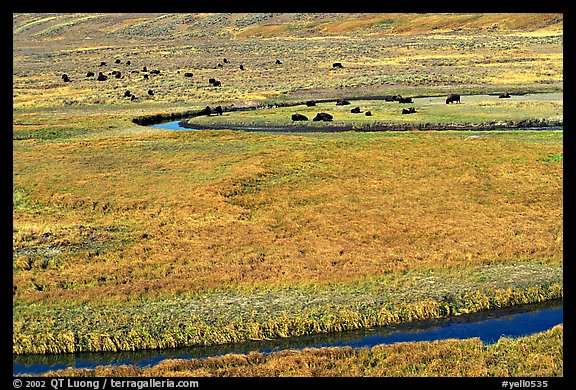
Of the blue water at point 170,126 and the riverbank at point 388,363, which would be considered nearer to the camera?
the riverbank at point 388,363

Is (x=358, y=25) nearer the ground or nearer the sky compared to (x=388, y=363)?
nearer the sky

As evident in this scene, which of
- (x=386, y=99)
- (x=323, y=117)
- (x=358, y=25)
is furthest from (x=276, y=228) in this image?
(x=358, y=25)

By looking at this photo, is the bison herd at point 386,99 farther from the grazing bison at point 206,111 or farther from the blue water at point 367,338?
the blue water at point 367,338

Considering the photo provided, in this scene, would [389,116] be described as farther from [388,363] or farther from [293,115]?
[388,363]

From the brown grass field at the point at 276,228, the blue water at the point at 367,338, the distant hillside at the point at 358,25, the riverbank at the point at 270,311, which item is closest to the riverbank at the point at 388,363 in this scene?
the brown grass field at the point at 276,228

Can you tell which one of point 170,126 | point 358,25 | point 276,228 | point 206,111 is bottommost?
point 170,126

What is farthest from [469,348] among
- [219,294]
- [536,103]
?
[536,103]

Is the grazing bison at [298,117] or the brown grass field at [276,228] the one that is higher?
the brown grass field at [276,228]

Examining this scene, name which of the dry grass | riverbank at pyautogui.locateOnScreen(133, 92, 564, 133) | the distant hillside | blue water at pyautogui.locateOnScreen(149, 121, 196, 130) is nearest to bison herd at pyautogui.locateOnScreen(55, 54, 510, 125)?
riverbank at pyautogui.locateOnScreen(133, 92, 564, 133)
